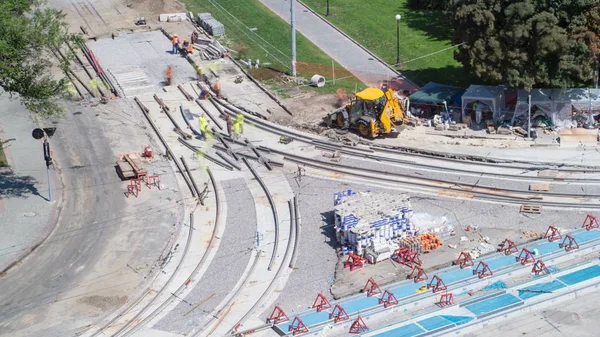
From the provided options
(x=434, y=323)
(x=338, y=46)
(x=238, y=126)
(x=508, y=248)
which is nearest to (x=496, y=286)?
(x=508, y=248)

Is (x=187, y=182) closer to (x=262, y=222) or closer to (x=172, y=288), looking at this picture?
(x=262, y=222)

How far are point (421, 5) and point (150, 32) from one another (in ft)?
60.1

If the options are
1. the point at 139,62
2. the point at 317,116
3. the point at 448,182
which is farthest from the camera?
the point at 139,62

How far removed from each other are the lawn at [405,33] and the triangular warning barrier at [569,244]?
1649 cm

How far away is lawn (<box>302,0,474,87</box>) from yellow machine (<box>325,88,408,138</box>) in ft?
23.1

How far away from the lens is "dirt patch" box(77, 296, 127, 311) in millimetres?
29688

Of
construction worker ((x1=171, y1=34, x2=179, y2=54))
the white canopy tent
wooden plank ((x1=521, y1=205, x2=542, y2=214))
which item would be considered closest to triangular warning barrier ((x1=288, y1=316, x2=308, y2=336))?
wooden plank ((x1=521, y1=205, x2=542, y2=214))

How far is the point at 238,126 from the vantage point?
44.0 m

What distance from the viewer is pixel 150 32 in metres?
58.0

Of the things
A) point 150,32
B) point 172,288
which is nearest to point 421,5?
point 150,32

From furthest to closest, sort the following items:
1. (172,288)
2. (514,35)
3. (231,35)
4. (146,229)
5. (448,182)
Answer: (231,35)
(514,35)
(448,182)
(146,229)
(172,288)

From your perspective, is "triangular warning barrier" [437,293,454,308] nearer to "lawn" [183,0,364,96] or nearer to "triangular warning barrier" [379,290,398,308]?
"triangular warning barrier" [379,290,398,308]

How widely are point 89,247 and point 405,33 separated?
29.6 metres

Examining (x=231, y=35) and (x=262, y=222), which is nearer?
(x=262, y=222)
